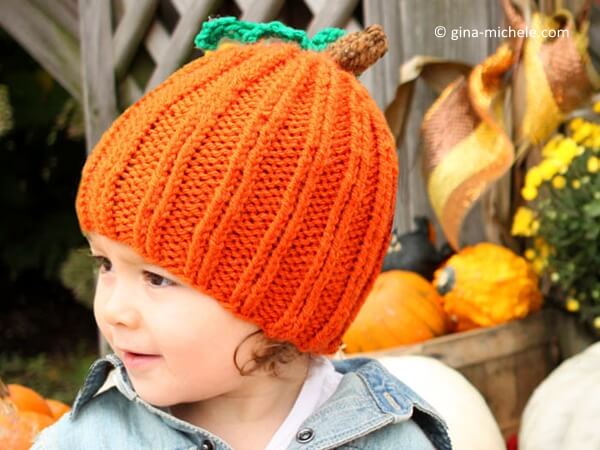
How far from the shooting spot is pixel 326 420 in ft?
5.60

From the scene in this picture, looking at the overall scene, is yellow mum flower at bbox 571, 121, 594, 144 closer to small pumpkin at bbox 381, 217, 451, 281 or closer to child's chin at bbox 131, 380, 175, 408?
small pumpkin at bbox 381, 217, 451, 281

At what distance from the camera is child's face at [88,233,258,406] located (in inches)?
60.9

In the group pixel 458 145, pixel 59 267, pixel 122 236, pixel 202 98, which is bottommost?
pixel 59 267

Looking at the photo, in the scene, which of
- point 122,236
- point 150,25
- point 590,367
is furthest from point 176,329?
point 150,25

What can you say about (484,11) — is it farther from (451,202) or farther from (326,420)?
(326,420)

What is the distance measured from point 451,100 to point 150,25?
1295 millimetres

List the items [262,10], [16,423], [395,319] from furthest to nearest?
[262,10]
[395,319]
[16,423]

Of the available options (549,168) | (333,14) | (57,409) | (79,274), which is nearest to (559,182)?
(549,168)

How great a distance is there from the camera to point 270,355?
1685 mm

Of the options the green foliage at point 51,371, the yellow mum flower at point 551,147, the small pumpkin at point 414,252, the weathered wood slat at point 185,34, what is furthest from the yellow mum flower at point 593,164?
the green foliage at point 51,371

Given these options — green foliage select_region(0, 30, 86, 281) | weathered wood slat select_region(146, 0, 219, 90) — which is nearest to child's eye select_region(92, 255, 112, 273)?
weathered wood slat select_region(146, 0, 219, 90)

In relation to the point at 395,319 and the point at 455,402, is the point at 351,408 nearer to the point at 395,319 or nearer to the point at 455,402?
the point at 455,402

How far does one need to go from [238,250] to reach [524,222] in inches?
69.8

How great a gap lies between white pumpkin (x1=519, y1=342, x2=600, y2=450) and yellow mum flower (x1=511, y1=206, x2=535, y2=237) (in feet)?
1.84
